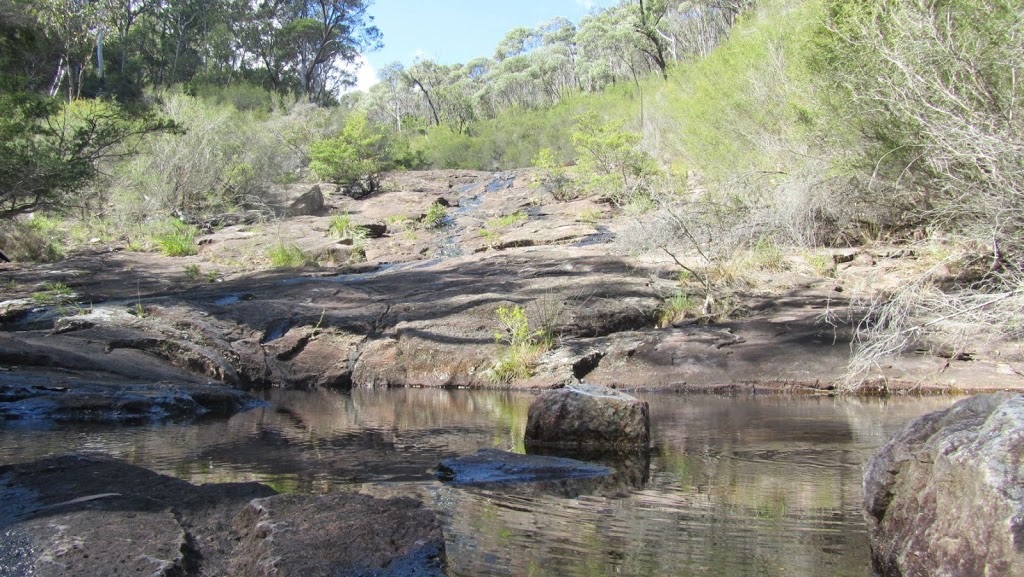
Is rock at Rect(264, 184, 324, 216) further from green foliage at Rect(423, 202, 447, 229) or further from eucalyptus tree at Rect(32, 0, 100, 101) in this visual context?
eucalyptus tree at Rect(32, 0, 100, 101)

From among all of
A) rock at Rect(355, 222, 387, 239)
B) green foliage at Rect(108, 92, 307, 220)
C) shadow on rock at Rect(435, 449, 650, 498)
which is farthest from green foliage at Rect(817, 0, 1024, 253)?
green foliage at Rect(108, 92, 307, 220)

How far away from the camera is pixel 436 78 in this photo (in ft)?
251

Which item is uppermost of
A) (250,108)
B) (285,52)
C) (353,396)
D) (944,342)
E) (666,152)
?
(285,52)

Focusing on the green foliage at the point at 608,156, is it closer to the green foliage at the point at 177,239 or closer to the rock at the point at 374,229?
the rock at the point at 374,229

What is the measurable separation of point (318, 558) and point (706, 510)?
8.76 ft

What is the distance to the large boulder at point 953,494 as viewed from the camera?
2.91 meters

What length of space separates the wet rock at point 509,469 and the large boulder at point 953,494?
8.39 feet

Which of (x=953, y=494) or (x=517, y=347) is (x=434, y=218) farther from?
(x=953, y=494)

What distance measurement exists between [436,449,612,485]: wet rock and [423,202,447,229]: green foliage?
69.1 feet

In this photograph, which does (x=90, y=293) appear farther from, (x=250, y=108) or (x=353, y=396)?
(x=250, y=108)

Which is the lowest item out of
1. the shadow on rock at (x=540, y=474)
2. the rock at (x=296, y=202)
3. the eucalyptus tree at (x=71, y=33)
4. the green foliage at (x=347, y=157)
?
the shadow on rock at (x=540, y=474)

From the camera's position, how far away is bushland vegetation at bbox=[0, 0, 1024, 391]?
32.5 feet

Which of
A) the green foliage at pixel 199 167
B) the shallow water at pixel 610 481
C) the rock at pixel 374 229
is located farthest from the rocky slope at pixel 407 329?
the green foliage at pixel 199 167

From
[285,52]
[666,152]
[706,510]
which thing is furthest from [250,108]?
[706,510]
